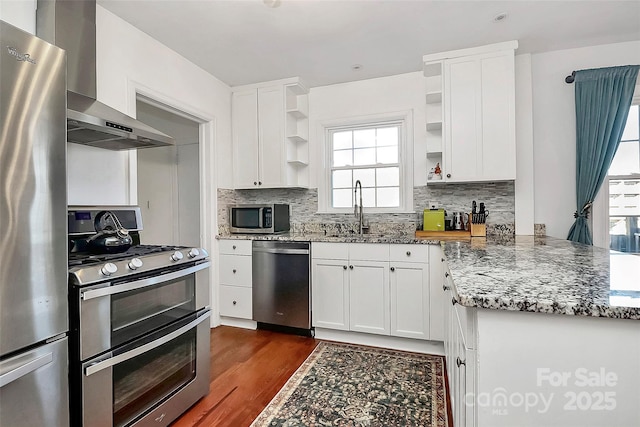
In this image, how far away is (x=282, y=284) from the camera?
3.10 meters

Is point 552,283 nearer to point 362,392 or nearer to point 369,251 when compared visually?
point 362,392

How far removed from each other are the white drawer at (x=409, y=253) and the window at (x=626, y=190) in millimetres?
1634

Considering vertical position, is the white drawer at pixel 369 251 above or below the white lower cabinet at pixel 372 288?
above

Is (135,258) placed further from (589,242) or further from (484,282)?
(589,242)

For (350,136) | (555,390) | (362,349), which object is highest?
(350,136)

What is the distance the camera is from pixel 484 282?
108cm

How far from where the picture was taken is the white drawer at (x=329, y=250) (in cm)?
290

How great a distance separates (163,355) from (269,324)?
1.59 metres

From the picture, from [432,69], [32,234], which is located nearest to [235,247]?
[32,234]

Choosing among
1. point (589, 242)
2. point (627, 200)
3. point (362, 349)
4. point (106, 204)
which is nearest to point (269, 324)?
point (362, 349)

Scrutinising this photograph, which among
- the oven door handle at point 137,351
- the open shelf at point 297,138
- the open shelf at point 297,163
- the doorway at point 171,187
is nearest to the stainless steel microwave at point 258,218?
the open shelf at point 297,163

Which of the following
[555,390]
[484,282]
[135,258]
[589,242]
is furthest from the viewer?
[589,242]

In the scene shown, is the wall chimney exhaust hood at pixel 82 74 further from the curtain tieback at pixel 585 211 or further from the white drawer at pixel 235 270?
the curtain tieback at pixel 585 211

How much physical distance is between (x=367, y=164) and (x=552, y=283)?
2.60m
